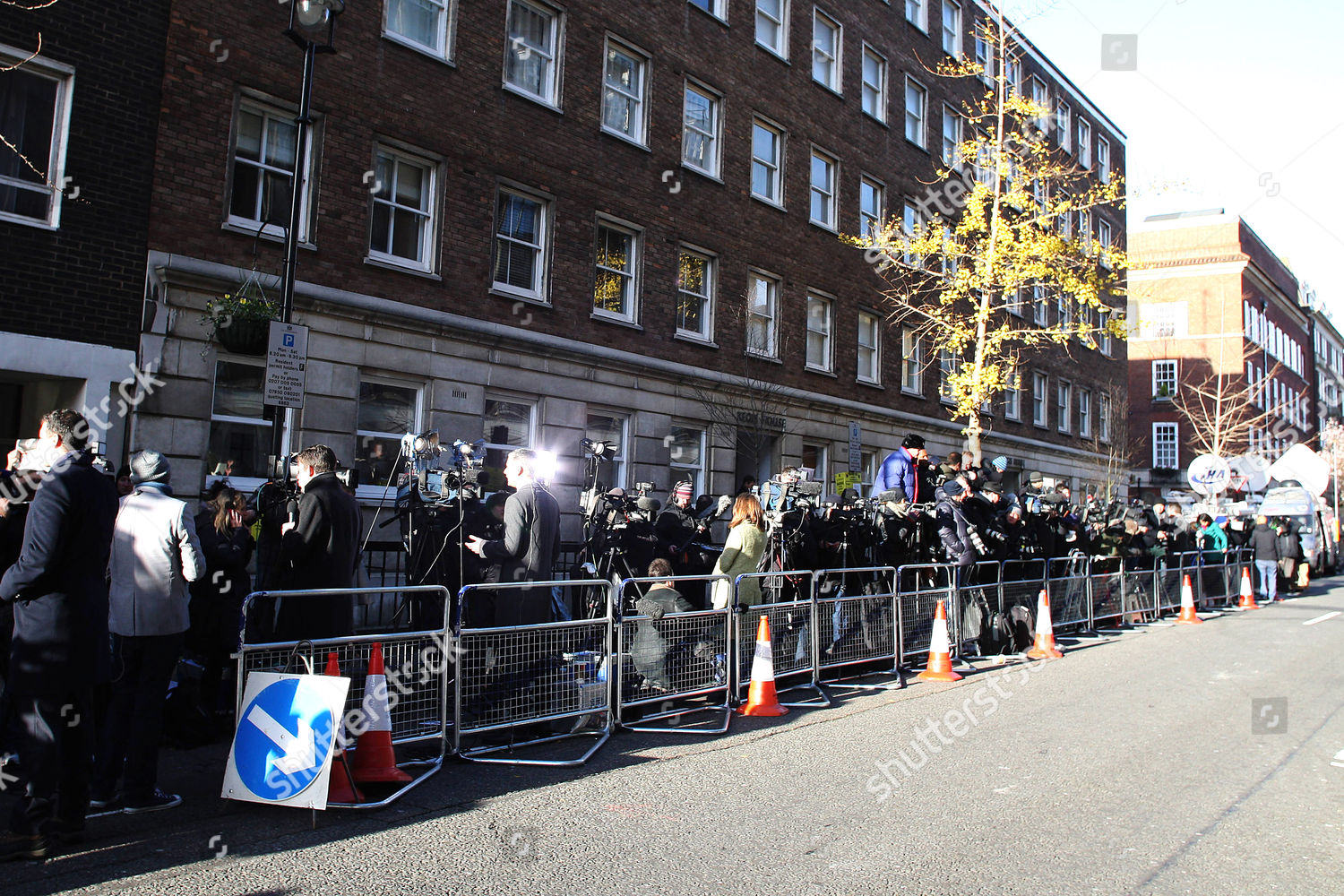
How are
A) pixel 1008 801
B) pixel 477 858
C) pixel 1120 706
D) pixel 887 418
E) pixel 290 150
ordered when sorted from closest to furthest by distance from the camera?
pixel 477 858 → pixel 1008 801 → pixel 1120 706 → pixel 290 150 → pixel 887 418

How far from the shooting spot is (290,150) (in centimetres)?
1341

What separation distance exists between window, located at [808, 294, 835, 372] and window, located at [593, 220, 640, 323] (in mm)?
5726

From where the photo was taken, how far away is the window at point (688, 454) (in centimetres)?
1878

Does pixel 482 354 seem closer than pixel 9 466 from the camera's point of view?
No

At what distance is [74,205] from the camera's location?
11281mm

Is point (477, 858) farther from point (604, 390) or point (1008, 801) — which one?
point (604, 390)

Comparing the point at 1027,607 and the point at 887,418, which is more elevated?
the point at 887,418

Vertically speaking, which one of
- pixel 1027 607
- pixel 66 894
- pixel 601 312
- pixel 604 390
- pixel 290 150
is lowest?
pixel 66 894

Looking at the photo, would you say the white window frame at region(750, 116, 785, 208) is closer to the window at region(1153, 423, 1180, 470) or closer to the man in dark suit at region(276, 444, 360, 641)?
the man in dark suit at region(276, 444, 360, 641)

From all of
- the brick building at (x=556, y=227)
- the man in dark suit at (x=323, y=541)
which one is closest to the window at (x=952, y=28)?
the brick building at (x=556, y=227)

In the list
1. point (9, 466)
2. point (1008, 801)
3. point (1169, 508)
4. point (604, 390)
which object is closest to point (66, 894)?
Result: point (9, 466)

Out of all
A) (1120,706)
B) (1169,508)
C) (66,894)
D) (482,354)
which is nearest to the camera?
(66,894)

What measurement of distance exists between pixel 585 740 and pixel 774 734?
1.37 meters

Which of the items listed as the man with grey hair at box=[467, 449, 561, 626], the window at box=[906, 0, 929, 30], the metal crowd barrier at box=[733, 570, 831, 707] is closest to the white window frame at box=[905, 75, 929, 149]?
the window at box=[906, 0, 929, 30]
